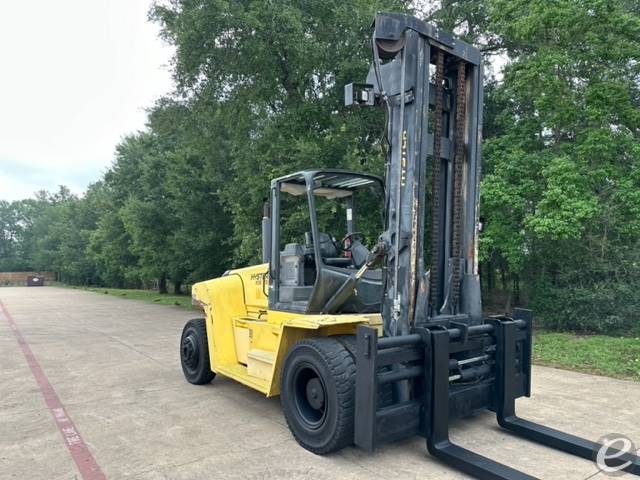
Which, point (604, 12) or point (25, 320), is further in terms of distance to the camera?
point (25, 320)

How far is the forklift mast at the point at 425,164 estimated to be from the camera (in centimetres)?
412

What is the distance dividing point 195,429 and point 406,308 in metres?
2.42

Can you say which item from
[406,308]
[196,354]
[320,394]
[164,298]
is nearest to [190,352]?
[196,354]

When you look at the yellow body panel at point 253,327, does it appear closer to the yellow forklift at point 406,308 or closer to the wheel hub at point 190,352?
the yellow forklift at point 406,308

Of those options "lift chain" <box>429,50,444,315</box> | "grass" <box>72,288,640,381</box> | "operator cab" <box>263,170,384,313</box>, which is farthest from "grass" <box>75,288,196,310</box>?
"lift chain" <box>429,50,444,315</box>

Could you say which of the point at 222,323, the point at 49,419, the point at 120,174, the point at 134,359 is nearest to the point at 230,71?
the point at 134,359

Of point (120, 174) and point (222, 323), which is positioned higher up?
point (120, 174)

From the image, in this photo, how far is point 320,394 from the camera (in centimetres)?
405

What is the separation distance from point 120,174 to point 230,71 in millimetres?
20015

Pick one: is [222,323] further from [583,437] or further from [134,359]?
[583,437]

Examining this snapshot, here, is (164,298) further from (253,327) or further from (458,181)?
(458,181)

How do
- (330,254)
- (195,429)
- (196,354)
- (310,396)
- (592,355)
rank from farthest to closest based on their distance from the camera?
(592,355)
(196,354)
(330,254)
(195,429)
(310,396)

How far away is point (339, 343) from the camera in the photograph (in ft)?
13.3

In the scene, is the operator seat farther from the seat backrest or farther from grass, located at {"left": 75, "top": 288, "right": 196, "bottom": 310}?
grass, located at {"left": 75, "top": 288, "right": 196, "bottom": 310}
